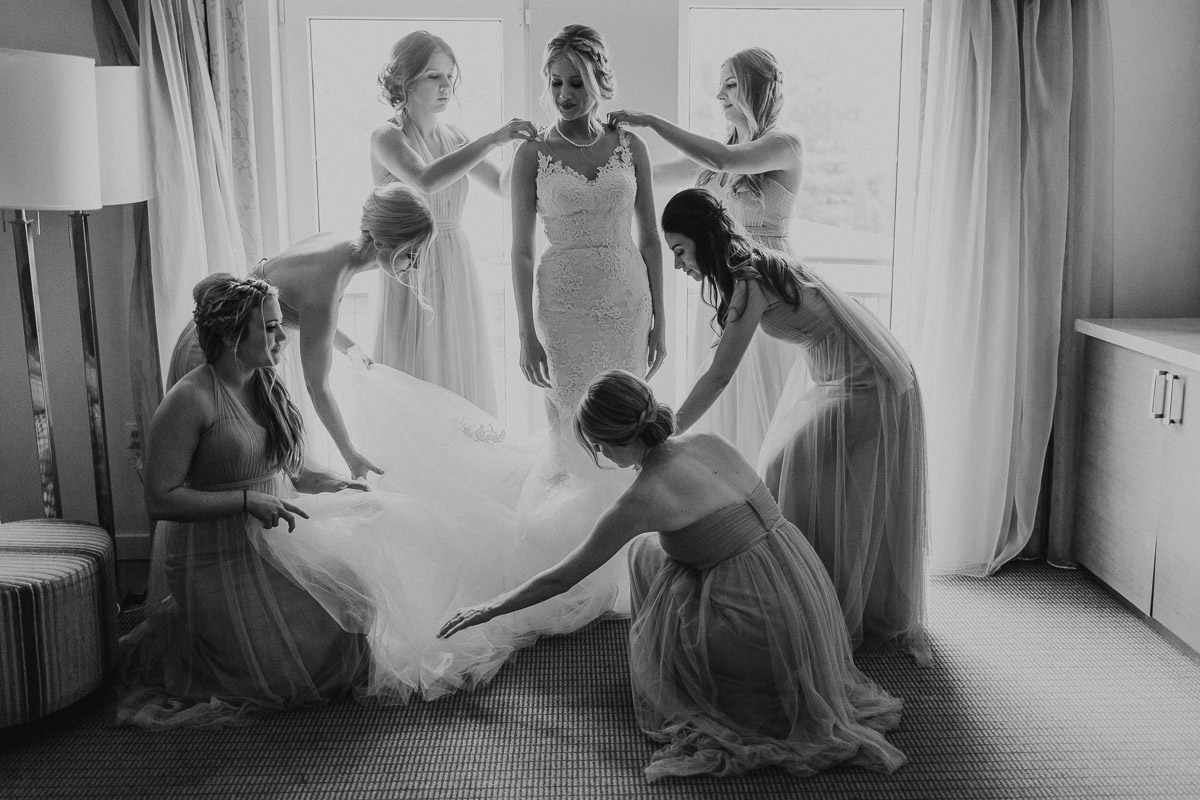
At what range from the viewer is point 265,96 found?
393cm

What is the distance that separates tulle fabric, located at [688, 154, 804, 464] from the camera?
3650 mm

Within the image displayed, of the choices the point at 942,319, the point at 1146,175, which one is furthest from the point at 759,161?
the point at 1146,175

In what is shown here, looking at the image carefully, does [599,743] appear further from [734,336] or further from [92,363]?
[92,363]

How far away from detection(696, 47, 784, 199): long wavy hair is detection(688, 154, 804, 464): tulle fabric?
0.04m

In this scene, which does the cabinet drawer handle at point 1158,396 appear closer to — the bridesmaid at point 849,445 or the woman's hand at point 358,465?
the bridesmaid at point 849,445

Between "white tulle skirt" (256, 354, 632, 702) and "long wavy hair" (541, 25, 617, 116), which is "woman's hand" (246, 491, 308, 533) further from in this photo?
"long wavy hair" (541, 25, 617, 116)

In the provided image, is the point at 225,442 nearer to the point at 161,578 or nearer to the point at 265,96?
the point at 161,578

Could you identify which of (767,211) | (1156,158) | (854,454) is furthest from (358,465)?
(1156,158)

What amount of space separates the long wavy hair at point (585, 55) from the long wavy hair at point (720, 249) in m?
0.55

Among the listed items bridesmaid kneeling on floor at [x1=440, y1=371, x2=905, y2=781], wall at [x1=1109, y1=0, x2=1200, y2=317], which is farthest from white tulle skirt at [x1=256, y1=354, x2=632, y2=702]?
wall at [x1=1109, y1=0, x2=1200, y2=317]

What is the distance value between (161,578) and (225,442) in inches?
17.8

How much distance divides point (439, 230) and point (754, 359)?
1.14 meters

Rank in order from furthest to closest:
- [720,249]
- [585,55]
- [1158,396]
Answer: [1158,396], [585,55], [720,249]

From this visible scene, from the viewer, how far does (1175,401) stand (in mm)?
3254
